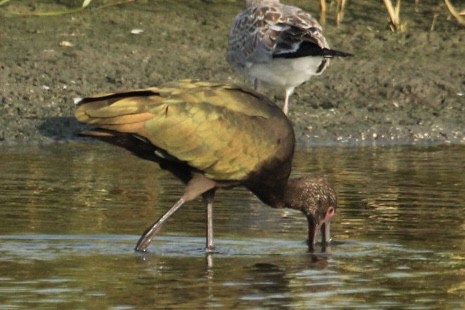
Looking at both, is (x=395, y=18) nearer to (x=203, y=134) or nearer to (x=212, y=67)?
(x=212, y=67)

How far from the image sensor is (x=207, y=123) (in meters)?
9.04

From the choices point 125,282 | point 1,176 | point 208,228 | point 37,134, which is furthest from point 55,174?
point 125,282

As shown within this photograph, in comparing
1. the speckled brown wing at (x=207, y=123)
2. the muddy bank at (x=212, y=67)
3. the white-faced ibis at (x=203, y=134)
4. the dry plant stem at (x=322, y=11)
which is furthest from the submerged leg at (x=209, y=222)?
the dry plant stem at (x=322, y=11)

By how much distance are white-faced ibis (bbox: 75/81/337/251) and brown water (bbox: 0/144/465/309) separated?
14.0 inches

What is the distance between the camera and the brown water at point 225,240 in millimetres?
7691

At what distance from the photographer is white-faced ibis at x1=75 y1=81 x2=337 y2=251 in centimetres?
884

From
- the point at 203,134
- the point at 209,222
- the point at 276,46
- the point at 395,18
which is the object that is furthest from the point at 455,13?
the point at 203,134

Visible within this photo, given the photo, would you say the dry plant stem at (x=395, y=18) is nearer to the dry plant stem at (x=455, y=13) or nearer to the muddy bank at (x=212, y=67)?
the muddy bank at (x=212, y=67)

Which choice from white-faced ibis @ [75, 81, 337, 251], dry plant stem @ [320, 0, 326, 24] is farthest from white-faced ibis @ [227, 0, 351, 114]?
white-faced ibis @ [75, 81, 337, 251]

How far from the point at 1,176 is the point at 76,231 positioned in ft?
7.78

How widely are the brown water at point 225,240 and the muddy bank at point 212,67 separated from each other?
1.21m

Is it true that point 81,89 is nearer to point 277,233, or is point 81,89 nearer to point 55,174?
point 55,174

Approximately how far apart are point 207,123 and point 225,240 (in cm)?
76

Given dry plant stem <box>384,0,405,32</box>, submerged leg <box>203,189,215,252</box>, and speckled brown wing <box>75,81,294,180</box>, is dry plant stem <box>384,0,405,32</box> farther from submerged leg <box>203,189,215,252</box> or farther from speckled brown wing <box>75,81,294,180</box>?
speckled brown wing <box>75,81,294,180</box>
